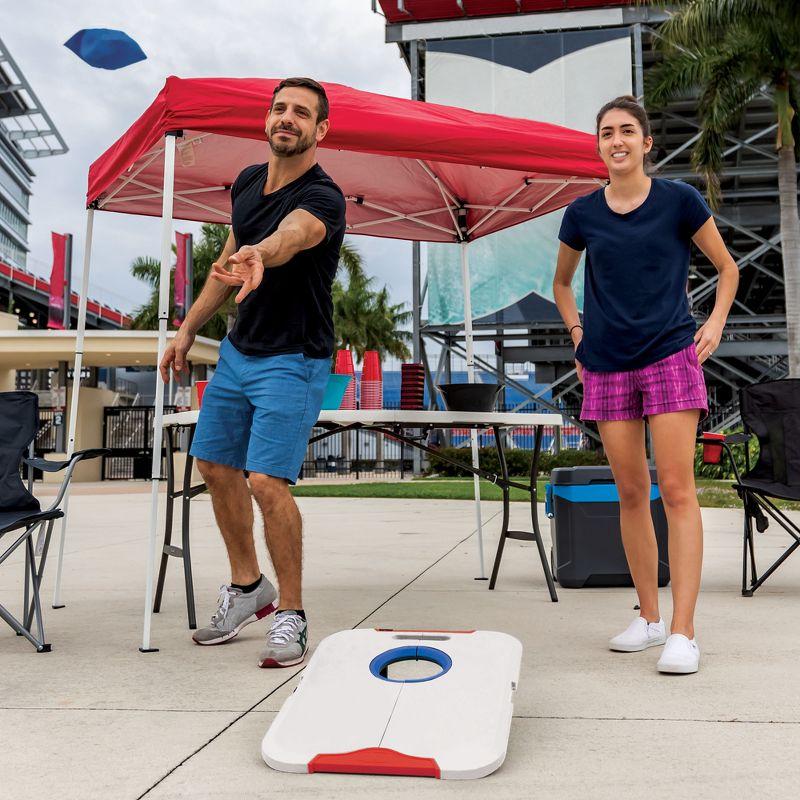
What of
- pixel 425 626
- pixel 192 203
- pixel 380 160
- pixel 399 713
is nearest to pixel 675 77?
pixel 380 160

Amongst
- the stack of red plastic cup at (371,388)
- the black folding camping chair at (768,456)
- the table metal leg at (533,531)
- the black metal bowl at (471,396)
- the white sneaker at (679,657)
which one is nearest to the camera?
the white sneaker at (679,657)

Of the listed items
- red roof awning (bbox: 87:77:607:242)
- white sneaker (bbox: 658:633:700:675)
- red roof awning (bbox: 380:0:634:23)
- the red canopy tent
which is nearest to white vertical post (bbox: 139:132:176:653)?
the red canopy tent

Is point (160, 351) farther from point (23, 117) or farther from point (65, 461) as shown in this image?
point (23, 117)

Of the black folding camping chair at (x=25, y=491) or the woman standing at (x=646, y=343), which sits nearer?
the woman standing at (x=646, y=343)

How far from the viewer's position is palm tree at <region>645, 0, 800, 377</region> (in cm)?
1784

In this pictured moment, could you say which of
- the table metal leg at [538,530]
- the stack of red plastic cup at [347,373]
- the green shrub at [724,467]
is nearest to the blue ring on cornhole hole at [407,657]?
the stack of red plastic cup at [347,373]

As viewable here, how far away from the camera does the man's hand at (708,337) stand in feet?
10.2

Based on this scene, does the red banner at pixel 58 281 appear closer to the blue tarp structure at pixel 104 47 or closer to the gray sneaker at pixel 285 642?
the blue tarp structure at pixel 104 47

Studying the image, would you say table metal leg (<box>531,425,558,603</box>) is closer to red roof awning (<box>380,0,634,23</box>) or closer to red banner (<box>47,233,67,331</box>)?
red roof awning (<box>380,0,634,23</box>)

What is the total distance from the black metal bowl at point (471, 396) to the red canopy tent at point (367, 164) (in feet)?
2.96

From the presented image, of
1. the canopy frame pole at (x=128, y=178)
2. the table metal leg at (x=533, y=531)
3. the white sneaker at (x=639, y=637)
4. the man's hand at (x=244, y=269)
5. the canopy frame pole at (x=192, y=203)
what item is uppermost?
the canopy frame pole at (x=192, y=203)

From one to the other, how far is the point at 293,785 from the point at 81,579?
395cm

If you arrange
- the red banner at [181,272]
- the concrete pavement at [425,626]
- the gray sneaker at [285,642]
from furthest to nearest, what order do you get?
the red banner at [181,272]
the gray sneaker at [285,642]
the concrete pavement at [425,626]

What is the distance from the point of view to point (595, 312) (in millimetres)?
3311
